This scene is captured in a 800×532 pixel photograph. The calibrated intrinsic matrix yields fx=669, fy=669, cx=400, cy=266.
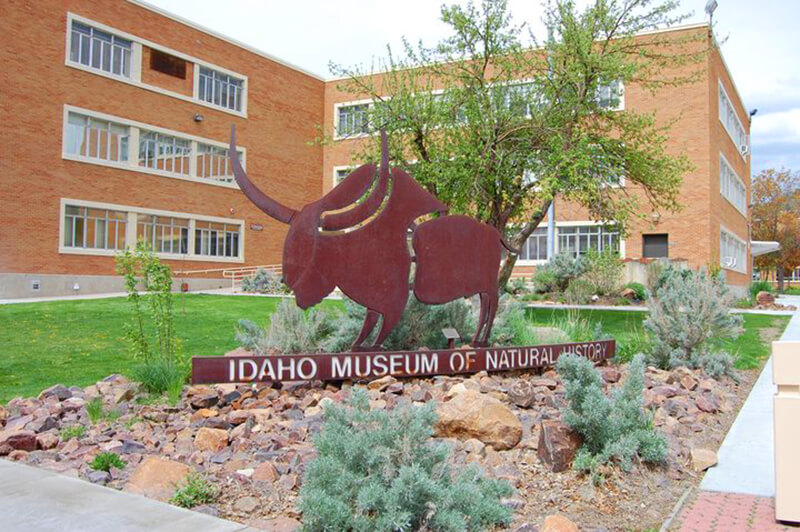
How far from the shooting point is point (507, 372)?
9266 mm

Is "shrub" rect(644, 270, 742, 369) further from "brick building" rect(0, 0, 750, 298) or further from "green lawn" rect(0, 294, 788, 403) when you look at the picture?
"brick building" rect(0, 0, 750, 298)

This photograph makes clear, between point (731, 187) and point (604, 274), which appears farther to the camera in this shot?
point (731, 187)

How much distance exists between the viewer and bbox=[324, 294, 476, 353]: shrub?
9.62 m

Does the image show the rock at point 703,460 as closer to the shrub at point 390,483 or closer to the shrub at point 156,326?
the shrub at point 390,483

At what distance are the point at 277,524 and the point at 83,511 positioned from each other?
1.29 meters

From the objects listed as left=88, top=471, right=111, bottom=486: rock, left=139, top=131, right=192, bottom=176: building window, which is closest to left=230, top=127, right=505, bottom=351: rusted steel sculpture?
left=88, top=471, right=111, bottom=486: rock

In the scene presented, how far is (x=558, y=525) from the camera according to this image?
406cm

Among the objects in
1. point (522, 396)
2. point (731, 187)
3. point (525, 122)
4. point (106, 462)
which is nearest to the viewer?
point (106, 462)

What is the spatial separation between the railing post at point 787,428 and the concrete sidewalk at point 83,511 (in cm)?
353

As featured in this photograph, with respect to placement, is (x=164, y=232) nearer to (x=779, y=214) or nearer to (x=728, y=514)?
(x=728, y=514)

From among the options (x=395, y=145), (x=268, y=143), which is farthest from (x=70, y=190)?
(x=395, y=145)

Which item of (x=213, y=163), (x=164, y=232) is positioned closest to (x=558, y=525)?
(x=164, y=232)

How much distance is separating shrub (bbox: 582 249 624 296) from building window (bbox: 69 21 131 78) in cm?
2316

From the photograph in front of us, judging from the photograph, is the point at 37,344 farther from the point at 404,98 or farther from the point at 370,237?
the point at 404,98
